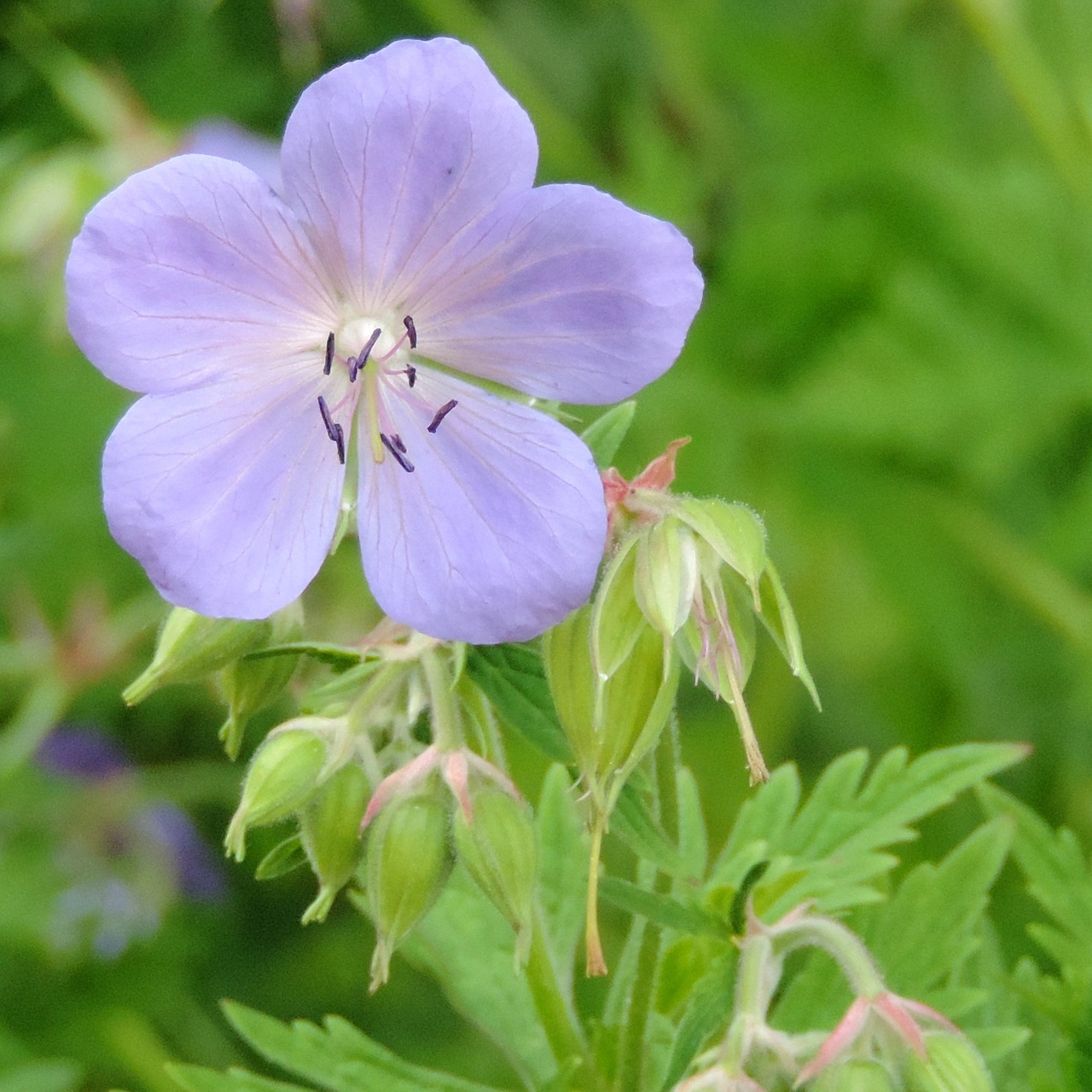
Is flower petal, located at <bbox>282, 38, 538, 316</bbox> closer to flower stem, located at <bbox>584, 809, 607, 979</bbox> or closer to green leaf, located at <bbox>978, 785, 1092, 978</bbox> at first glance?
flower stem, located at <bbox>584, 809, 607, 979</bbox>

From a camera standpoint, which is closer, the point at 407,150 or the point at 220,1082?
the point at 407,150

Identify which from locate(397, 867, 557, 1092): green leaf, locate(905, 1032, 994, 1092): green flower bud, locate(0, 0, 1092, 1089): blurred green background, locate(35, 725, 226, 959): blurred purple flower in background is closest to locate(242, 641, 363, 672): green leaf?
locate(397, 867, 557, 1092): green leaf

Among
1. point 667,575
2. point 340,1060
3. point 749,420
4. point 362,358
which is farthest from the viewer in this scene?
point 749,420

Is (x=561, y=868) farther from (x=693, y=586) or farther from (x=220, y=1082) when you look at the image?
(x=693, y=586)

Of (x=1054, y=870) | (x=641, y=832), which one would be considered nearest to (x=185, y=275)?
(x=641, y=832)

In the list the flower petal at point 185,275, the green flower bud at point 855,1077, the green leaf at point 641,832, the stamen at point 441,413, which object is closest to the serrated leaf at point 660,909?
the green leaf at point 641,832

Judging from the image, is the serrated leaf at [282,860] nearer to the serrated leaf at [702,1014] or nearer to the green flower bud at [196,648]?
the green flower bud at [196,648]

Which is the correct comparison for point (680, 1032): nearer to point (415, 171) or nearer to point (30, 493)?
point (415, 171)
